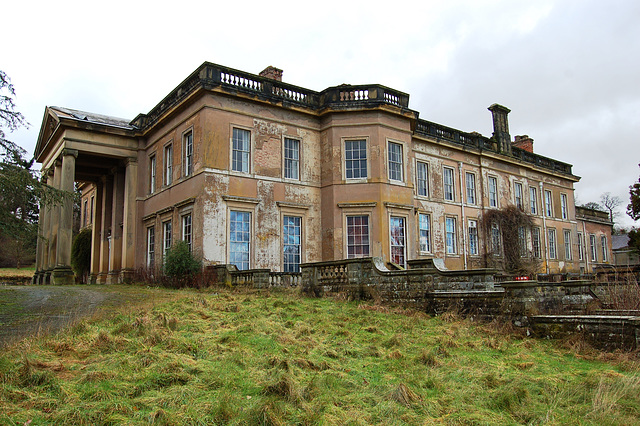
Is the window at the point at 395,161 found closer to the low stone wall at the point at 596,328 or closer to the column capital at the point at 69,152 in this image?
the low stone wall at the point at 596,328

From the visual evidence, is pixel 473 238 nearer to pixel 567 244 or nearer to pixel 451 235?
pixel 451 235

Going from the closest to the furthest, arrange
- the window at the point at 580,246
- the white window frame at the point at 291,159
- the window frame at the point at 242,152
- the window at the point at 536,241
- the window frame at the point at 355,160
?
the window frame at the point at 242,152 < the white window frame at the point at 291,159 < the window frame at the point at 355,160 < the window at the point at 536,241 < the window at the point at 580,246

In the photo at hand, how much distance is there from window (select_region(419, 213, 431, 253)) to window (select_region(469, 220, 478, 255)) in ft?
11.6

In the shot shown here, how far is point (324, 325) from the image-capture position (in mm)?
9172

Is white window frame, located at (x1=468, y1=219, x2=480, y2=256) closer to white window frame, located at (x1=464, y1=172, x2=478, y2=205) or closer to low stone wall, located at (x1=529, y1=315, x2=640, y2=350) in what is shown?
white window frame, located at (x1=464, y1=172, x2=478, y2=205)

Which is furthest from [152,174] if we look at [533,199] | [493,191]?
[533,199]

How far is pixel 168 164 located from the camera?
2195 cm

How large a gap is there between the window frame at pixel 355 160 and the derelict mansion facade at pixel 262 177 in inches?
1.8

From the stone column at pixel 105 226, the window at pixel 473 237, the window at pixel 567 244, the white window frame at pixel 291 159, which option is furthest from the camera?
the window at pixel 567 244

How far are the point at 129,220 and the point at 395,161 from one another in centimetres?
1297

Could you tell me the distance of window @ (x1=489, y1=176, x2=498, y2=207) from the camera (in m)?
29.5

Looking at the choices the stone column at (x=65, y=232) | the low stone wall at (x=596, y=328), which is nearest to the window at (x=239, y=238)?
the stone column at (x=65, y=232)

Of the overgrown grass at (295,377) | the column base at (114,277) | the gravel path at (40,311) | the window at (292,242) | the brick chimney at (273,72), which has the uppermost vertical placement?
the brick chimney at (273,72)

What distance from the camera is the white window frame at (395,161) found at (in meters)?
21.5
